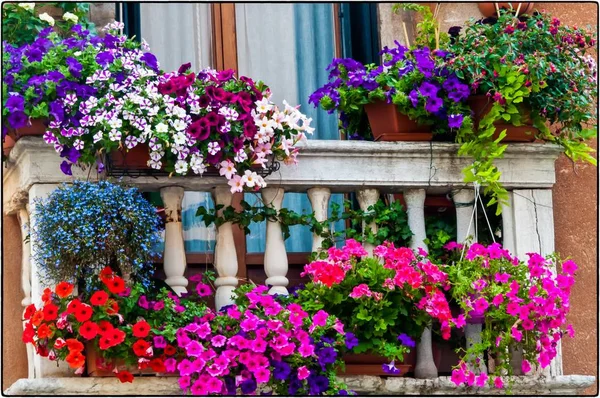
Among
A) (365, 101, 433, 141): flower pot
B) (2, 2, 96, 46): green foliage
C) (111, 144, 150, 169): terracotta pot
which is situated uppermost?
(2, 2, 96, 46): green foliage

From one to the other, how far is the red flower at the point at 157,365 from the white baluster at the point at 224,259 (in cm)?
50

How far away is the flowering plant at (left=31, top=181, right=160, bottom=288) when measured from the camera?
219 inches

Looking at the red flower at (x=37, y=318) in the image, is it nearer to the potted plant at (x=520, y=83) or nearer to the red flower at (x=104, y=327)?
the red flower at (x=104, y=327)

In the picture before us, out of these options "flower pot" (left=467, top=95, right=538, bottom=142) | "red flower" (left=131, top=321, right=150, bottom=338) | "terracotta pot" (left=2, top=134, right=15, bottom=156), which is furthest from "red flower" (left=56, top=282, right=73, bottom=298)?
"flower pot" (left=467, top=95, right=538, bottom=142)

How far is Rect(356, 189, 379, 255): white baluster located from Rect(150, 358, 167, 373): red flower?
1105 mm

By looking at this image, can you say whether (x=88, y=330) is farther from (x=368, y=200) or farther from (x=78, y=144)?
(x=368, y=200)

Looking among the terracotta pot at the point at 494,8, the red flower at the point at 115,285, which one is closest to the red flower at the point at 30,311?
the red flower at the point at 115,285

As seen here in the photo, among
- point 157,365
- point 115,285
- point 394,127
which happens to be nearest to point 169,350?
point 157,365

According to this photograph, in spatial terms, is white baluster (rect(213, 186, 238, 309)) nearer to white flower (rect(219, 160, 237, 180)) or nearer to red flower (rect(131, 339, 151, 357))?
white flower (rect(219, 160, 237, 180))

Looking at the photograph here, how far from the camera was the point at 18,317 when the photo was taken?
6426 mm

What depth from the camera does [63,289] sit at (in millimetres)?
5523

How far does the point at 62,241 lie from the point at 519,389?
1927 mm

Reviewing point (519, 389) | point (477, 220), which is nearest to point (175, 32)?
point (477, 220)

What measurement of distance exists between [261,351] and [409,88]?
4.48 feet
